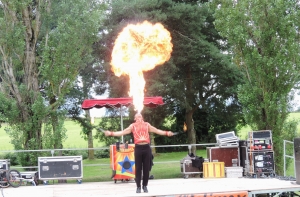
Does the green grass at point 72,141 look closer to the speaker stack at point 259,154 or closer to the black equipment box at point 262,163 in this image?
the speaker stack at point 259,154

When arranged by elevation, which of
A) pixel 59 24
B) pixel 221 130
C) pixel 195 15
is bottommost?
pixel 221 130

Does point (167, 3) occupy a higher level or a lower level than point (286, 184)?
higher

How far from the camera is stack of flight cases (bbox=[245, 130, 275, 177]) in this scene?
12.1 m

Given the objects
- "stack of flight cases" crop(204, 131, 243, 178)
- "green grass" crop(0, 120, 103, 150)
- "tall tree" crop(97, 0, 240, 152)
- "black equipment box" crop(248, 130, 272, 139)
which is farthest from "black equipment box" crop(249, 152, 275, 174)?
"green grass" crop(0, 120, 103, 150)

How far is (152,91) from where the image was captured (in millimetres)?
20609

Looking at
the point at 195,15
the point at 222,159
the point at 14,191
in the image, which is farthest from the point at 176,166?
the point at 14,191

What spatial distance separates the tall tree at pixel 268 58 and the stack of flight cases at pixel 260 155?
1.74 m

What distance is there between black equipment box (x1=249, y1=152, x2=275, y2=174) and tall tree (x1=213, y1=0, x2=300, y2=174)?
1.90 m

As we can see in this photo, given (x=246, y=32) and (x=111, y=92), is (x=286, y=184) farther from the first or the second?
(x=111, y=92)

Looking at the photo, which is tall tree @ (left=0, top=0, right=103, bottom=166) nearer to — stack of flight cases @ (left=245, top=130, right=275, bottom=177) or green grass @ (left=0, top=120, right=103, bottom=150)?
stack of flight cases @ (left=245, top=130, right=275, bottom=177)

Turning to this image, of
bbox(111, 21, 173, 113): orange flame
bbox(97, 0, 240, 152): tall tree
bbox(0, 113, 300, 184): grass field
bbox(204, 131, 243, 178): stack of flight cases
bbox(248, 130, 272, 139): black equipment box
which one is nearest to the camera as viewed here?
bbox(248, 130, 272, 139): black equipment box

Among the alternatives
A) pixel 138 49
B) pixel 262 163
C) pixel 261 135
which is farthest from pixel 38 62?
pixel 262 163

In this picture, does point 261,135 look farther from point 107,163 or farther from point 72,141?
point 72,141

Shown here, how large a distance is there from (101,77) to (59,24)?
842 cm
